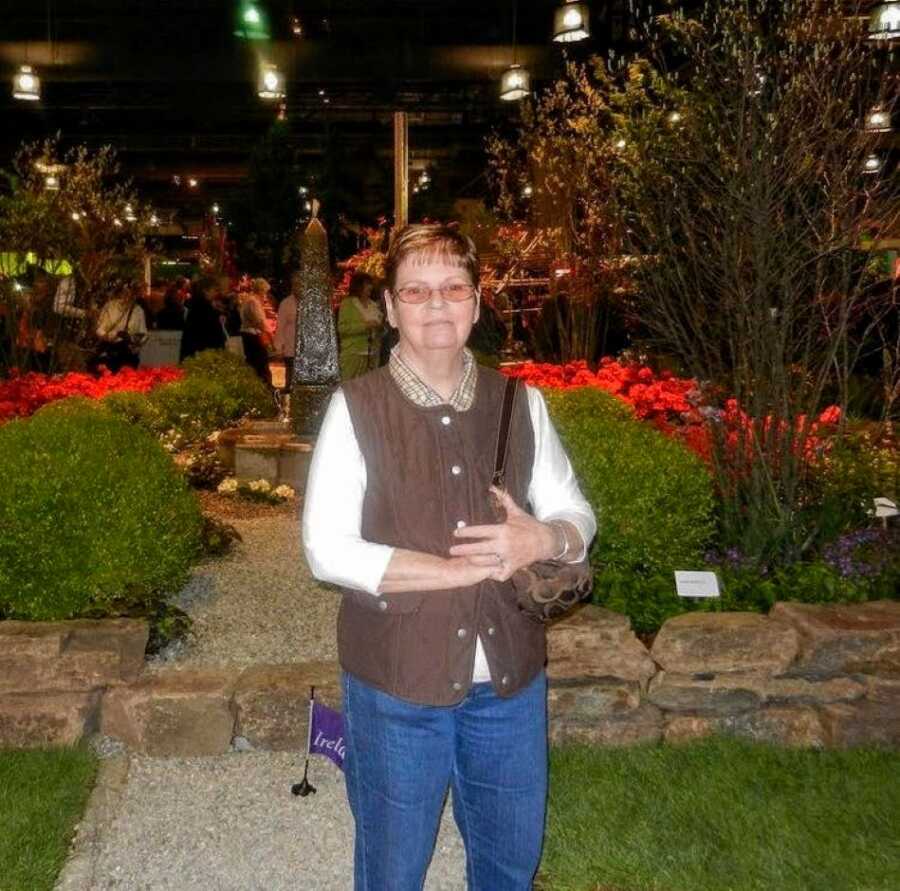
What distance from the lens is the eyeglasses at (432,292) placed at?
212 centimetres

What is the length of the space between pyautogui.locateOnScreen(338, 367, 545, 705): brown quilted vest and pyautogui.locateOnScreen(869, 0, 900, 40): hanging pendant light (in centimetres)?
564

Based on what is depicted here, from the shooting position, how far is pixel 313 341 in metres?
9.03

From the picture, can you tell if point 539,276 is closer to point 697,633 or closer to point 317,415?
point 317,415

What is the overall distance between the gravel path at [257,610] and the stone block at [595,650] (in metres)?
1.07

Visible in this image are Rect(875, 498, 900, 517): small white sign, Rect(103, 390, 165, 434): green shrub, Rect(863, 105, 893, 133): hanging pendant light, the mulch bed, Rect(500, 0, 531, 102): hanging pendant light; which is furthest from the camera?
Rect(500, 0, 531, 102): hanging pendant light

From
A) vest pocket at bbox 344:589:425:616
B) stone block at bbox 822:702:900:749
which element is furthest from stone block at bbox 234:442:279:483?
vest pocket at bbox 344:589:425:616

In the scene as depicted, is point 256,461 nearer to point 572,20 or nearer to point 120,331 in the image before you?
point 120,331

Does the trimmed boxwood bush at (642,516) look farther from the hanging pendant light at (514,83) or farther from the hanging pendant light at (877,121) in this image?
the hanging pendant light at (514,83)

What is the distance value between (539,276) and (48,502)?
10.1 meters

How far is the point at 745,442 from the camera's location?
5.16 meters

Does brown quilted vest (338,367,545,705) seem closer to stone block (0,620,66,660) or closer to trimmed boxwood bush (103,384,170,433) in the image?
stone block (0,620,66,660)

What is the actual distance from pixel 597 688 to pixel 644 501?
35.0 inches

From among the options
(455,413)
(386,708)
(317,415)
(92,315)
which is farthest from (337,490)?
(92,315)

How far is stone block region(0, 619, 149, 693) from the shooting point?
3.85m
